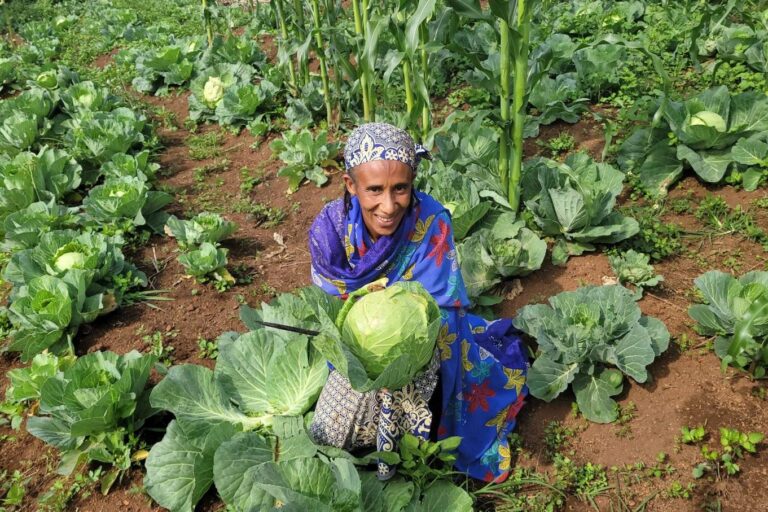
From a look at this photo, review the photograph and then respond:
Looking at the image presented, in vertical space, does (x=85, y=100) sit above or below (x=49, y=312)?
above

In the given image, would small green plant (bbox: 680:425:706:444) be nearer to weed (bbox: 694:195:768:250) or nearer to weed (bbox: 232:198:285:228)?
weed (bbox: 694:195:768:250)

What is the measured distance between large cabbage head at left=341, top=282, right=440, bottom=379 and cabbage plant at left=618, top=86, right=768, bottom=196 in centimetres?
284

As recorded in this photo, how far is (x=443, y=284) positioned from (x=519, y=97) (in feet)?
5.30

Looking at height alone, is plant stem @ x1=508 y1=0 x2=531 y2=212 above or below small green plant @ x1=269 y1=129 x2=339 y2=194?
above

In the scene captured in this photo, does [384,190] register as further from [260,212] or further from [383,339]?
[260,212]

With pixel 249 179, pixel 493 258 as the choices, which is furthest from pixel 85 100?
pixel 493 258

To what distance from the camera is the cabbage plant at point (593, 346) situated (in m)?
2.81

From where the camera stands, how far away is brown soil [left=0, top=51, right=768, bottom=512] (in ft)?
8.68

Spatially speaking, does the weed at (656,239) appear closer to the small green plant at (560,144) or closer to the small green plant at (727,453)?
the small green plant at (560,144)

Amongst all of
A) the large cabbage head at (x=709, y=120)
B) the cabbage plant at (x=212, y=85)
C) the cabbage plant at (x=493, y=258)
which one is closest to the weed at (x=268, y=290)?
the cabbage plant at (x=493, y=258)

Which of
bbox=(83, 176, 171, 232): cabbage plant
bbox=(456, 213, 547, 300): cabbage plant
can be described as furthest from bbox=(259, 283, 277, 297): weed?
bbox=(456, 213, 547, 300): cabbage plant

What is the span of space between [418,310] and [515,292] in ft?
5.61

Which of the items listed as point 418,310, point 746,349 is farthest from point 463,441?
point 746,349

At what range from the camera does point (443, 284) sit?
102 inches
